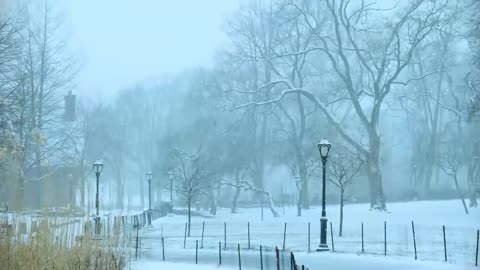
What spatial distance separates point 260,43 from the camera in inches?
1812

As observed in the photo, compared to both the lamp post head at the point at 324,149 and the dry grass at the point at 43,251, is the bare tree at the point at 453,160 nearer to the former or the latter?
the lamp post head at the point at 324,149

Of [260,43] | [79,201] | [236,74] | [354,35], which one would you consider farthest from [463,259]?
[236,74]

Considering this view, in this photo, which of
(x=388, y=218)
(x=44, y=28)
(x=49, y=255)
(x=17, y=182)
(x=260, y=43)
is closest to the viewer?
(x=49, y=255)

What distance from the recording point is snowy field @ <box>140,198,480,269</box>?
1919cm

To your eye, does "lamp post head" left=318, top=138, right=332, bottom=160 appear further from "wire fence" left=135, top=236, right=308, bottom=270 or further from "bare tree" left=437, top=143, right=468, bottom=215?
"bare tree" left=437, top=143, right=468, bottom=215

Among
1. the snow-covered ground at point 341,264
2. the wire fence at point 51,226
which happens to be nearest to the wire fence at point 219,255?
the snow-covered ground at point 341,264

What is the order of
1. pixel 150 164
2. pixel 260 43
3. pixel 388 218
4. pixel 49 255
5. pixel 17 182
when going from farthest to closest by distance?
pixel 150 164, pixel 260 43, pixel 388 218, pixel 17 182, pixel 49 255

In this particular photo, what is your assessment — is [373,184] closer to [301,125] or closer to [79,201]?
[301,125]

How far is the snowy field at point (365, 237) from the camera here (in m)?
19.2

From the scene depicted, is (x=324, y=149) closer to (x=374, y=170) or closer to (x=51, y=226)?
(x=51, y=226)

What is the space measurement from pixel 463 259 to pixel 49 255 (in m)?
13.1

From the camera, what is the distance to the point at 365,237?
1115 inches

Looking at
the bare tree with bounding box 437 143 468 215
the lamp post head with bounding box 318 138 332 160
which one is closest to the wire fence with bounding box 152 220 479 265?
the lamp post head with bounding box 318 138 332 160

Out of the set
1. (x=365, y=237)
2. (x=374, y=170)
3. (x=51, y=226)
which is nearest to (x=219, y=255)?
(x=51, y=226)
